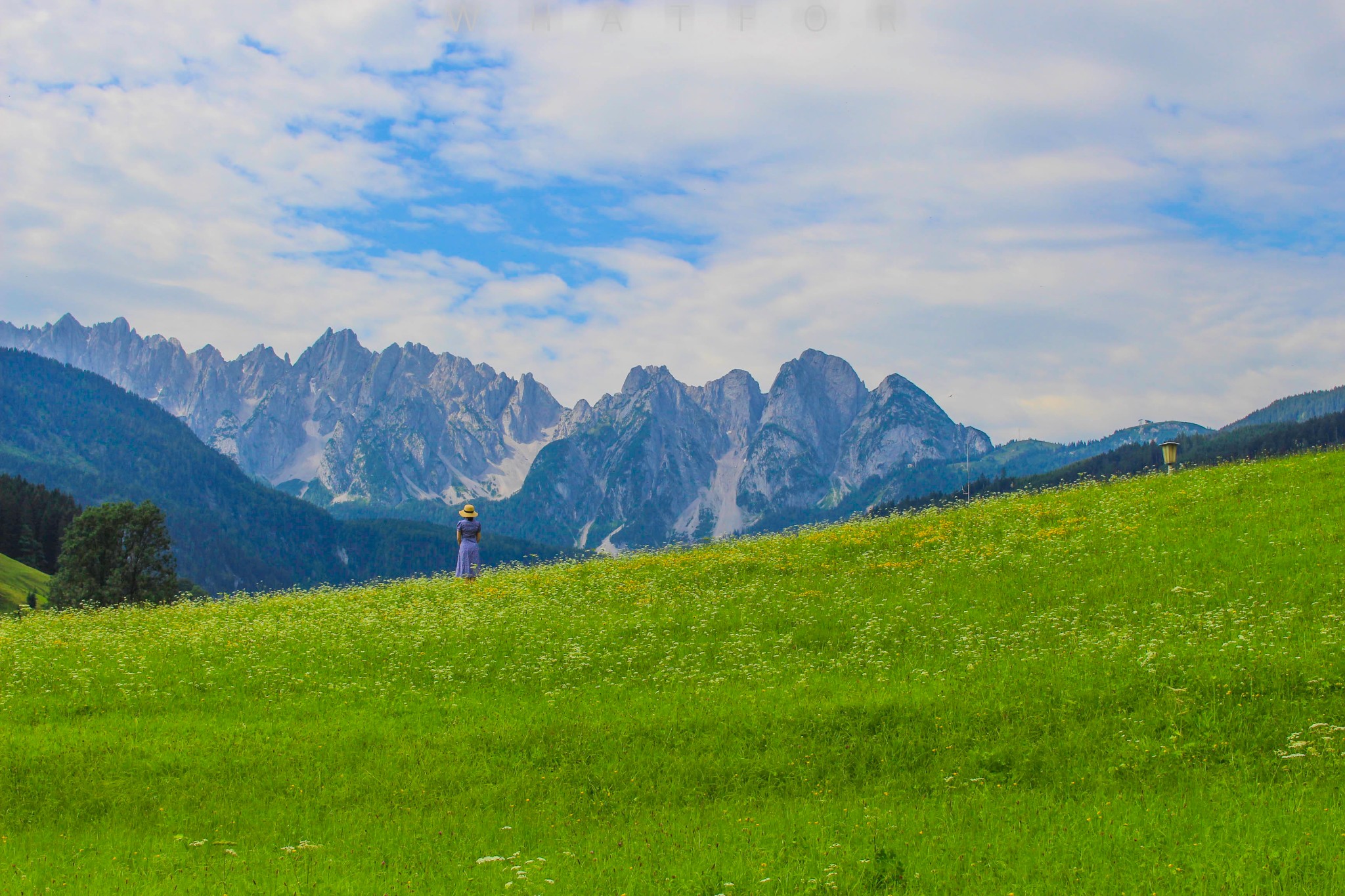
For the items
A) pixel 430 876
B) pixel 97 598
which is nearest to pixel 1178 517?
pixel 430 876

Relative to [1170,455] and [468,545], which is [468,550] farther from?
[1170,455]

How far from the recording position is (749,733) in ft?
54.6

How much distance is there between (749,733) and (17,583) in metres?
128

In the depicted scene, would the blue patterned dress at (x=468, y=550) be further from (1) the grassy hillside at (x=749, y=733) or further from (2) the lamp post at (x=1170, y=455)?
(2) the lamp post at (x=1170, y=455)

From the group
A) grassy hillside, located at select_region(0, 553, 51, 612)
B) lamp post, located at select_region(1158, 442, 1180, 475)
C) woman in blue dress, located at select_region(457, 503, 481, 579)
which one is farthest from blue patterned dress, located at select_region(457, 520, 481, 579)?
grassy hillside, located at select_region(0, 553, 51, 612)

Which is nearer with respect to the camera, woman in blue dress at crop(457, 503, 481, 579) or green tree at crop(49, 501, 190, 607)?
woman in blue dress at crop(457, 503, 481, 579)

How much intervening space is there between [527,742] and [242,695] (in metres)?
7.40

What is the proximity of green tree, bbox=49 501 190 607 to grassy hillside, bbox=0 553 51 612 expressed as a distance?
43171mm

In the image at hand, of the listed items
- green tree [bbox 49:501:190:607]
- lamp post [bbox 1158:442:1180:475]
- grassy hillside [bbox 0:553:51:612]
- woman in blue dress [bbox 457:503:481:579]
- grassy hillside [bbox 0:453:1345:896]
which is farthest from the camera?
grassy hillside [bbox 0:553:51:612]

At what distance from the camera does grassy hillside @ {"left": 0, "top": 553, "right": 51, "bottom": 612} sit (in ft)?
349

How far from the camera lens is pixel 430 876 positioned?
11.6 meters

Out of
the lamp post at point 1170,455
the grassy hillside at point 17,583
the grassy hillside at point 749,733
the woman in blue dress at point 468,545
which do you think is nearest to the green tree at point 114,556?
the grassy hillside at point 17,583

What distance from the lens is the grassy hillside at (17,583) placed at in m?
106

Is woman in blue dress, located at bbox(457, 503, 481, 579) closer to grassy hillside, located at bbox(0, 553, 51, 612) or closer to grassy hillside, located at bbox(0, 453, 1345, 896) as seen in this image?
grassy hillside, located at bbox(0, 453, 1345, 896)
